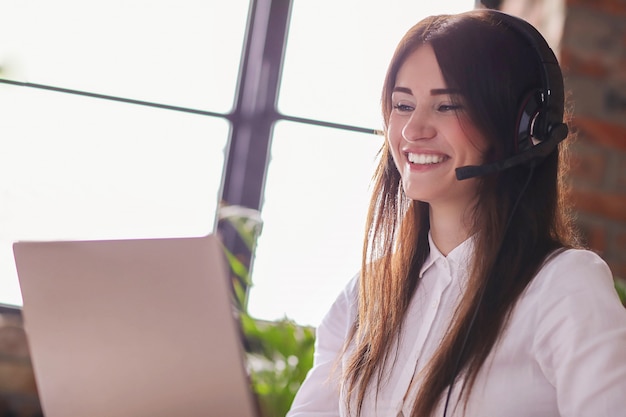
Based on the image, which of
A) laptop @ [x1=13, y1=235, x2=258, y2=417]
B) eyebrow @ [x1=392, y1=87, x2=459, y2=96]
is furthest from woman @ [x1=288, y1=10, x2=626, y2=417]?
laptop @ [x1=13, y1=235, x2=258, y2=417]

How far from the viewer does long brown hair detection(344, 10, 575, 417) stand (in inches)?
38.0

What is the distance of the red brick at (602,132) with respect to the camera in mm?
1838

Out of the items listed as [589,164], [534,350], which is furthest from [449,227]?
[589,164]

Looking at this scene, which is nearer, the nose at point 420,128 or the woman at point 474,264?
the woman at point 474,264

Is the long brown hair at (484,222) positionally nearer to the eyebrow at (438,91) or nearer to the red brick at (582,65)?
the eyebrow at (438,91)

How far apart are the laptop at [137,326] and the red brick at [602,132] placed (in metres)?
1.28

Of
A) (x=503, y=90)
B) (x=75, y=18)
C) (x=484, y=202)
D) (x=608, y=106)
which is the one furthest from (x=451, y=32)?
(x=75, y=18)

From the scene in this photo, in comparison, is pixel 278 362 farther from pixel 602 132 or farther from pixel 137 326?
pixel 602 132

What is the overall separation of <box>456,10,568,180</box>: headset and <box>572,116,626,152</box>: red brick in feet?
2.91

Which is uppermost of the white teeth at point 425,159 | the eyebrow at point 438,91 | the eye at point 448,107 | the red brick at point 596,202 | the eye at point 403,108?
the eyebrow at point 438,91

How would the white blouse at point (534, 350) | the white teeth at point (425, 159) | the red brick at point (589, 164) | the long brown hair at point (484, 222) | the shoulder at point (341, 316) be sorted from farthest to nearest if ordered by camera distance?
1. the red brick at point (589, 164)
2. the shoulder at point (341, 316)
3. the white teeth at point (425, 159)
4. the long brown hair at point (484, 222)
5. the white blouse at point (534, 350)

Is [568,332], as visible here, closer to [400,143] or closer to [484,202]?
[484,202]

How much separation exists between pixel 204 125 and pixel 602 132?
103 centimetres

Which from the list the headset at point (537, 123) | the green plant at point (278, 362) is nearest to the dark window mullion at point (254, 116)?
the green plant at point (278, 362)
